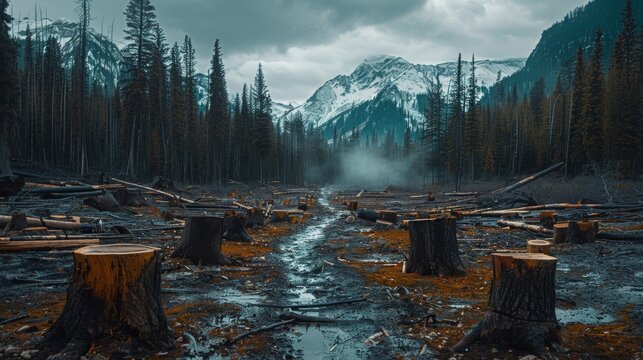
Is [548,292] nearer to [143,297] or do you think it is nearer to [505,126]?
[143,297]

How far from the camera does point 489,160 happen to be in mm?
63031

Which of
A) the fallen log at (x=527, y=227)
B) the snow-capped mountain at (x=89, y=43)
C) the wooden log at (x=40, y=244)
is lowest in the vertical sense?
the fallen log at (x=527, y=227)

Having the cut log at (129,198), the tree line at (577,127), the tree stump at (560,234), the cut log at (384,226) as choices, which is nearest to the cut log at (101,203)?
the cut log at (129,198)

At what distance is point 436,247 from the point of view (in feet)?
30.1

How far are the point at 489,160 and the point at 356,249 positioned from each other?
182ft

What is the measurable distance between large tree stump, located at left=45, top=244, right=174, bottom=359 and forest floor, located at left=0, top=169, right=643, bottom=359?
15cm

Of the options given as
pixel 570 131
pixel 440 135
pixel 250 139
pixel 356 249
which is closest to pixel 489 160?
pixel 440 135

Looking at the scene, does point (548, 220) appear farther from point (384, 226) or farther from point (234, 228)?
point (234, 228)

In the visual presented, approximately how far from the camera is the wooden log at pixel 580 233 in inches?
496

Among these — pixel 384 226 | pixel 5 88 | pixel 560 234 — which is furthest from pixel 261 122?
pixel 560 234

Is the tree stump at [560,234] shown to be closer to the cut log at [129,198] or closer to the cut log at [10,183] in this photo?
the cut log at [10,183]

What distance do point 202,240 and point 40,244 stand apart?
133 inches

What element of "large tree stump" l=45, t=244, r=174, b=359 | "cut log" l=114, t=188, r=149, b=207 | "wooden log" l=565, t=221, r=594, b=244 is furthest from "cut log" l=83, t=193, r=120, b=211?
"wooden log" l=565, t=221, r=594, b=244

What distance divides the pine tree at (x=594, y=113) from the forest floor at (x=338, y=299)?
33903mm
